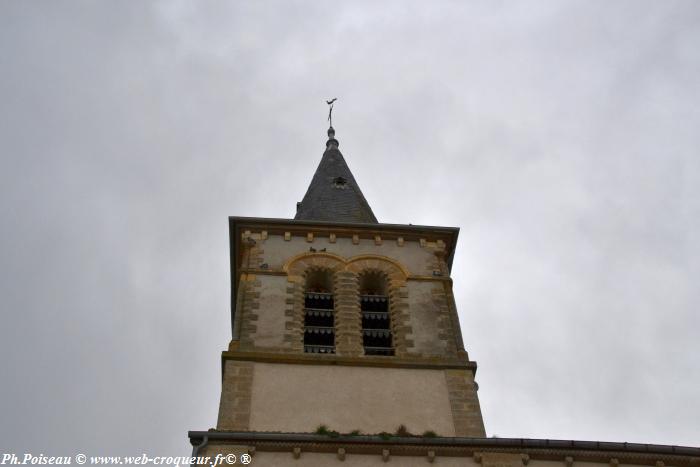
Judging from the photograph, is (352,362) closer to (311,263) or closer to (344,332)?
(344,332)

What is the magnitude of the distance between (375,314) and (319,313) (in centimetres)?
135

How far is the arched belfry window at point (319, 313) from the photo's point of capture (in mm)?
21141

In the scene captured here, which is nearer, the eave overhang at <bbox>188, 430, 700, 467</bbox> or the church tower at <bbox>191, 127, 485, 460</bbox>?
the eave overhang at <bbox>188, 430, 700, 467</bbox>

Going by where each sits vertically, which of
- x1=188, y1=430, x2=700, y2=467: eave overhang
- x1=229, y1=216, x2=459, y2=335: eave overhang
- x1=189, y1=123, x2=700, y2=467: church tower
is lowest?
x1=188, y1=430, x2=700, y2=467: eave overhang

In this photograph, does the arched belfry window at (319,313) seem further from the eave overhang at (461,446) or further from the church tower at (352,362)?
the eave overhang at (461,446)

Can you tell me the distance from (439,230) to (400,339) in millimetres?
4899

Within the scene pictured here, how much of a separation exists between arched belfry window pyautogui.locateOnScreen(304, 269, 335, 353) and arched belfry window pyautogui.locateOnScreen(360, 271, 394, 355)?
2.57 feet

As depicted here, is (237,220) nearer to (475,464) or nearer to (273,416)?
(273,416)

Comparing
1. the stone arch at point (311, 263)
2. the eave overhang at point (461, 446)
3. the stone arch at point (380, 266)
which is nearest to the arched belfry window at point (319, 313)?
the stone arch at point (311, 263)

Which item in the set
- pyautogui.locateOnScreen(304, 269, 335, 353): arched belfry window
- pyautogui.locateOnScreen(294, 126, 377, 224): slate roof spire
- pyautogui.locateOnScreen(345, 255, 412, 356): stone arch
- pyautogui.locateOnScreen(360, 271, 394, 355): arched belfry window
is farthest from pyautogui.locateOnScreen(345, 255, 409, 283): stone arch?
pyautogui.locateOnScreen(294, 126, 377, 224): slate roof spire

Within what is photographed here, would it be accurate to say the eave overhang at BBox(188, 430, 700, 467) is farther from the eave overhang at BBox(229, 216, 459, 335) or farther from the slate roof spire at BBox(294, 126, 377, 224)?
the slate roof spire at BBox(294, 126, 377, 224)

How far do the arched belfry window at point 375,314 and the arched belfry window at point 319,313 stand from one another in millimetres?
784

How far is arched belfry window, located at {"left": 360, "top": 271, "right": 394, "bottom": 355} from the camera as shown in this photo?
70.0ft

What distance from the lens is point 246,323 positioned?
20859 millimetres
